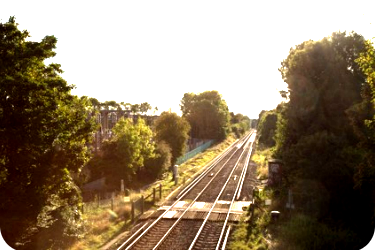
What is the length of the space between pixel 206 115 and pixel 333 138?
62501 mm

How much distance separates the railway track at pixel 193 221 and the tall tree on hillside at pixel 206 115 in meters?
49.5

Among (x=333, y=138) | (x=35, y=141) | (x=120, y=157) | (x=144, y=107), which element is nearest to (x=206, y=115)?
(x=120, y=157)

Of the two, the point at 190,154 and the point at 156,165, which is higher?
the point at 190,154

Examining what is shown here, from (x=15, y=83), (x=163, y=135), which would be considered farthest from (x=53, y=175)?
(x=163, y=135)

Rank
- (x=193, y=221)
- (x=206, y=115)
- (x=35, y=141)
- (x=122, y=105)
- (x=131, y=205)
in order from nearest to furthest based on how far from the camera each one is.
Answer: (x=35, y=141), (x=193, y=221), (x=131, y=205), (x=206, y=115), (x=122, y=105)

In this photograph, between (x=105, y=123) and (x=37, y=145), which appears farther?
(x=105, y=123)

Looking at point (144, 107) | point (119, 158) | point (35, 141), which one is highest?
point (144, 107)

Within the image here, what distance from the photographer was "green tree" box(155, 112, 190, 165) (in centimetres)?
4409

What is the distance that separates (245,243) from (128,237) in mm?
5329

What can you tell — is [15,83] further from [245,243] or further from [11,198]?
[245,243]

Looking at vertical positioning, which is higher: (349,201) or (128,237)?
(349,201)

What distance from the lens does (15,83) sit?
14.1m

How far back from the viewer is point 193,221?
19859mm

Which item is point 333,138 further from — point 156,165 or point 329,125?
point 156,165
